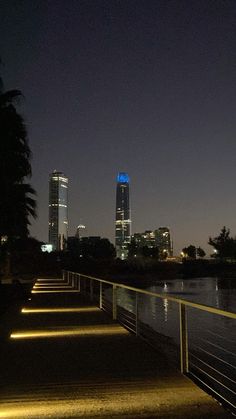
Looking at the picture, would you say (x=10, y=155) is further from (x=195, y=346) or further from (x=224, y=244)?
(x=224, y=244)

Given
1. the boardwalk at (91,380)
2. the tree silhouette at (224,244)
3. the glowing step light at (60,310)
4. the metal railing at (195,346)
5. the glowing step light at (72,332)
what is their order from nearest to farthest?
1. the boardwalk at (91,380)
2. the metal railing at (195,346)
3. the glowing step light at (72,332)
4. the glowing step light at (60,310)
5. the tree silhouette at (224,244)

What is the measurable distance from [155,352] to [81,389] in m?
2.43

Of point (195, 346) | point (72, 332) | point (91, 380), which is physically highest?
point (72, 332)

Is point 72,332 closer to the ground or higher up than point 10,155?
closer to the ground

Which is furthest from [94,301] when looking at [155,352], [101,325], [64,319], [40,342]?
[155,352]

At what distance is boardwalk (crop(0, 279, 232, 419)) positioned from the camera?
16.3 feet

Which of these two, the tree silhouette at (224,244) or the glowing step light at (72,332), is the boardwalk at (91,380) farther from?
the tree silhouette at (224,244)

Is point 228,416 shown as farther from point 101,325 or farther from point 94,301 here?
point 94,301

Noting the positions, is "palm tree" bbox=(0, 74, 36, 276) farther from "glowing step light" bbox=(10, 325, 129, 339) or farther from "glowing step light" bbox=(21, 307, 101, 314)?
"glowing step light" bbox=(10, 325, 129, 339)

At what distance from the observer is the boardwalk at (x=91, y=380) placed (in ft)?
16.3

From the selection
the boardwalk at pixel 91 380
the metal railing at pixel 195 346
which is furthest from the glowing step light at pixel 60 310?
the boardwalk at pixel 91 380

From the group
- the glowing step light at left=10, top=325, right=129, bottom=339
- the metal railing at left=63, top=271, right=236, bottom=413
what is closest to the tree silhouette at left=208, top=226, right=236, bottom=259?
the metal railing at left=63, top=271, right=236, bottom=413

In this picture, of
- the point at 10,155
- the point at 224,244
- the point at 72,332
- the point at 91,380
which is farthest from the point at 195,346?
the point at 224,244

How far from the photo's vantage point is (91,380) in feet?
20.4
